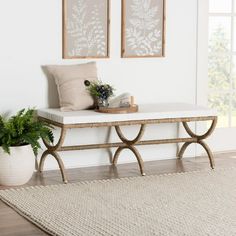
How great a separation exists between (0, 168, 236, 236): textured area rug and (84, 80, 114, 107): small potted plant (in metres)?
0.64

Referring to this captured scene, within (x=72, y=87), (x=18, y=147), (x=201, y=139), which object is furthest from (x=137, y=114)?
(x=18, y=147)

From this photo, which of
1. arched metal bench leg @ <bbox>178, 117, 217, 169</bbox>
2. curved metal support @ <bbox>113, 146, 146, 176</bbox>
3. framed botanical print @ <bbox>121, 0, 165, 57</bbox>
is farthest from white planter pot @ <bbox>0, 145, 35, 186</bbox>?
arched metal bench leg @ <bbox>178, 117, 217, 169</bbox>

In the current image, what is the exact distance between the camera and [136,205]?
4508 mm

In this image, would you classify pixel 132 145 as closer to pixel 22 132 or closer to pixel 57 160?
pixel 57 160

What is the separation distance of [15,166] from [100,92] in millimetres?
915

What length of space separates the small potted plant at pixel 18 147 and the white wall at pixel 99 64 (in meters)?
0.38

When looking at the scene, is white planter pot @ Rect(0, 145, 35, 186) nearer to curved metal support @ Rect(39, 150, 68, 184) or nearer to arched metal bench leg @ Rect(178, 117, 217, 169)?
curved metal support @ Rect(39, 150, 68, 184)

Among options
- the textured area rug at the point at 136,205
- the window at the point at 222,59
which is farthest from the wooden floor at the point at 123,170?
the window at the point at 222,59

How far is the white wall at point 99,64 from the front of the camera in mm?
5422

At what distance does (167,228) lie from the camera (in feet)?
13.1

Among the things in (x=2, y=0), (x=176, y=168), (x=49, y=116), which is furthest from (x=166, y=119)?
(x=2, y=0)

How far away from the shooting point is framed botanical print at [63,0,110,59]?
18.4ft

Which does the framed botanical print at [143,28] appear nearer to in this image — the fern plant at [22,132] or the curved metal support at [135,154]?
the curved metal support at [135,154]

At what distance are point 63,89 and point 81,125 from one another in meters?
0.44
